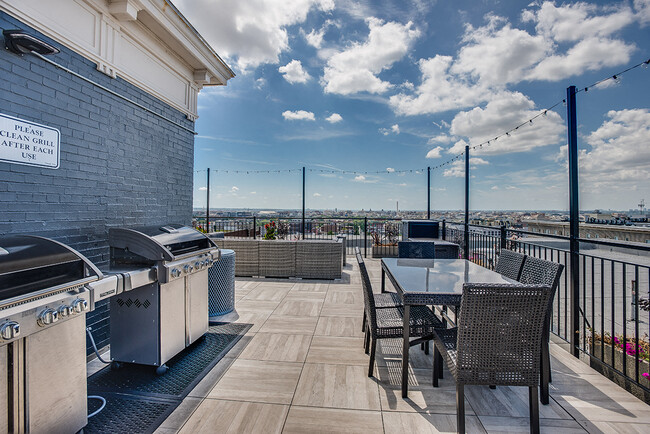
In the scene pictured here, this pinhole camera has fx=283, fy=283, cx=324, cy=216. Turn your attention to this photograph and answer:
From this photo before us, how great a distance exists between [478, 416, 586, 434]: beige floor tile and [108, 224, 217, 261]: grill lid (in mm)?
2337

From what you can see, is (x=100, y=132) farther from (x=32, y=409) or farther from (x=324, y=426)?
(x=324, y=426)

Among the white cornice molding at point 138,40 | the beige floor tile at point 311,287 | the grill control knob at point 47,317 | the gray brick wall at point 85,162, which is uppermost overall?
the white cornice molding at point 138,40

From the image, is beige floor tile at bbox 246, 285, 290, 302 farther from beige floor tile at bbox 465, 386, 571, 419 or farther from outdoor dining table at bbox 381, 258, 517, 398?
beige floor tile at bbox 465, 386, 571, 419

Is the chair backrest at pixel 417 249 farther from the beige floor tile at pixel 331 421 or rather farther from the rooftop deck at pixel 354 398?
the beige floor tile at pixel 331 421

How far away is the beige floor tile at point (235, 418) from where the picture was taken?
1590 mm

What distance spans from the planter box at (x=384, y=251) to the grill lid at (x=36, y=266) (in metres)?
6.37

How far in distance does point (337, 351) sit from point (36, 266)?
2.14 meters

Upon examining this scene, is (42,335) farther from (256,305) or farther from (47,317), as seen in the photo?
(256,305)

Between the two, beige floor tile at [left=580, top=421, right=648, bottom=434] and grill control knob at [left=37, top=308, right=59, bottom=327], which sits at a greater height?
grill control knob at [left=37, top=308, right=59, bottom=327]

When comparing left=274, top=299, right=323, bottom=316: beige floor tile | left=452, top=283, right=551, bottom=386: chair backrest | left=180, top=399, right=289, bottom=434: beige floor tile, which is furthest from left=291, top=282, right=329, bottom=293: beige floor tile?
left=452, top=283, right=551, bottom=386: chair backrest

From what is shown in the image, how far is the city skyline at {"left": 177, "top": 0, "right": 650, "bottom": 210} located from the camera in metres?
3.57

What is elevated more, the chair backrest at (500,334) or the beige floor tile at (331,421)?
the chair backrest at (500,334)

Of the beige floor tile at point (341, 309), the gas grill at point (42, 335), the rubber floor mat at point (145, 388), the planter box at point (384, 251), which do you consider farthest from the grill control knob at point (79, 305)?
the planter box at point (384, 251)

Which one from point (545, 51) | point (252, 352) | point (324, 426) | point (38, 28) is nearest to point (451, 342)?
point (324, 426)
